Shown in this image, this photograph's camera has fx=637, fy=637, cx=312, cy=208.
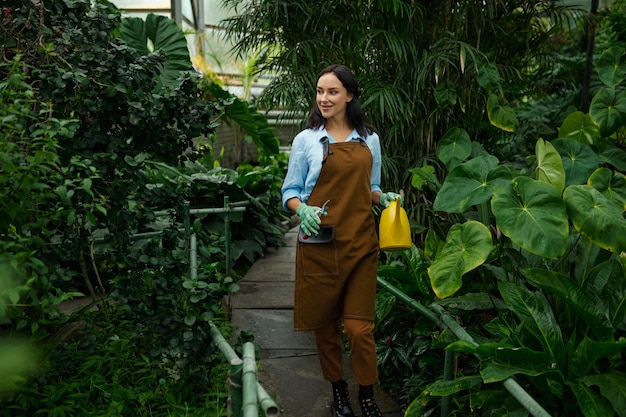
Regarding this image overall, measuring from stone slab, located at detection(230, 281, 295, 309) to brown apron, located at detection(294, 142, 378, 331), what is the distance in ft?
5.24

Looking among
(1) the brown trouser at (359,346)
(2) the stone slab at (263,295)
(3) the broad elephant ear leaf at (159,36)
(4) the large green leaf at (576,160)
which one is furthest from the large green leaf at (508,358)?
(3) the broad elephant ear leaf at (159,36)

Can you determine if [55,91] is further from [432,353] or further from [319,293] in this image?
[432,353]

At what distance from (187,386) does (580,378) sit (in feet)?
5.12

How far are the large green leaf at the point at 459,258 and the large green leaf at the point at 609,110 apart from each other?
1.68 meters

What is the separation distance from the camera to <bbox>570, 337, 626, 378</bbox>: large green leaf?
217cm

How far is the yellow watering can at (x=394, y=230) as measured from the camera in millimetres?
2598

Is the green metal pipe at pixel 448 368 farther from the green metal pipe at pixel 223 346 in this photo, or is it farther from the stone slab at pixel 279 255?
the stone slab at pixel 279 255

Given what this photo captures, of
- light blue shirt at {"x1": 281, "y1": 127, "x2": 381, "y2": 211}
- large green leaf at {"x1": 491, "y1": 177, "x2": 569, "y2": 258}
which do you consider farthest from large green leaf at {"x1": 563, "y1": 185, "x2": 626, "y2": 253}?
light blue shirt at {"x1": 281, "y1": 127, "x2": 381, "y2": 211}

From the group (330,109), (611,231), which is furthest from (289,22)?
(611,231)

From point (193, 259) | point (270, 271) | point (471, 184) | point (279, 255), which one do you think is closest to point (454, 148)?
point (471, 184)

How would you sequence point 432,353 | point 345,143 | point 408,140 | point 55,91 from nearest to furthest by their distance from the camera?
point 55,91 < point 345,143 < point 432,353 < point 408,140

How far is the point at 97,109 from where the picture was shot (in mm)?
2434

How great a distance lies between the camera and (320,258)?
265 cm

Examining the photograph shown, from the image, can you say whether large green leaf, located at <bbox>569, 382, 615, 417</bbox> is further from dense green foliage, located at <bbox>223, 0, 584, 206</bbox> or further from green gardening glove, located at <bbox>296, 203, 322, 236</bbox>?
dense green foliage, located at <bbox>223, 0, 584, 206</bbox>
